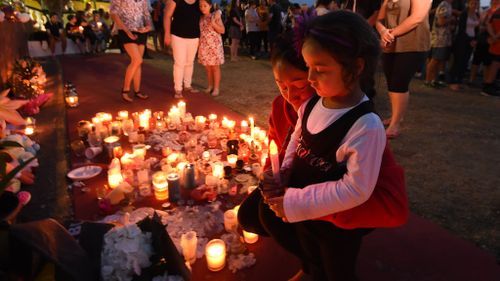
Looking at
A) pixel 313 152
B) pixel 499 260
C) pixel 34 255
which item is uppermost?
pixel 313 152

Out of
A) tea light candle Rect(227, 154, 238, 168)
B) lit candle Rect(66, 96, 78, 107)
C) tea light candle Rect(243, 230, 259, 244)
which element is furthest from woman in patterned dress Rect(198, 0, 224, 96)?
tea light candle Rect(243, 230, 259, 244)

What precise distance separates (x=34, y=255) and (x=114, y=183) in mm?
1604

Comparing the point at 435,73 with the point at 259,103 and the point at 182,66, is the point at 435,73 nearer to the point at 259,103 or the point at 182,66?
the point at 259,103

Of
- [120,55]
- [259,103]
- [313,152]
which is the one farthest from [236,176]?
[120,55]

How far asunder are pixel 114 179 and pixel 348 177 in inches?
89.8

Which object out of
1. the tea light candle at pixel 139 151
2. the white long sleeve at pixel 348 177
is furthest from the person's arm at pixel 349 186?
the tea light candle at pixel 139 151

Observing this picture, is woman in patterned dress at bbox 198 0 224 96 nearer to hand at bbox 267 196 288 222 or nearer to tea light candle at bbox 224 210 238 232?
tea light candle at bbox 224 210 238 232

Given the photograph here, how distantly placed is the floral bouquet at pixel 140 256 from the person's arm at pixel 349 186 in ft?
1.92

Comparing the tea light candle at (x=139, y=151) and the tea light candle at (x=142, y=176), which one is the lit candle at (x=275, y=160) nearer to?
the tea light candle at (x=142, y=176)

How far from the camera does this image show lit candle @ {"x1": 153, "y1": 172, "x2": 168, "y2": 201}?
2.91 meters

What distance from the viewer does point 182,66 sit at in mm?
5844

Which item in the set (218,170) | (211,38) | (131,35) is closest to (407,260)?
(218,170)

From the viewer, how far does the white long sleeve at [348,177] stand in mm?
1402

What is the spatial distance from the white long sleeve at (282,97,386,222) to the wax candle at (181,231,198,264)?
859mm
